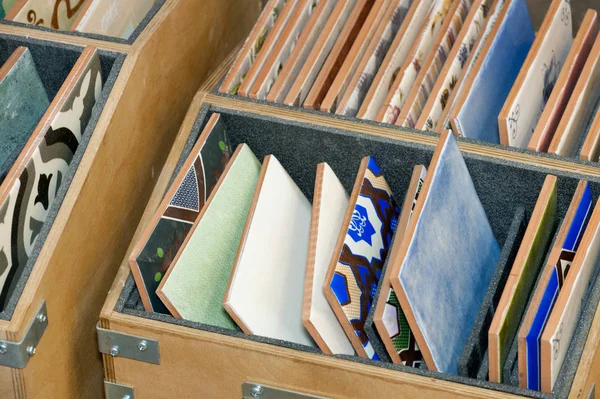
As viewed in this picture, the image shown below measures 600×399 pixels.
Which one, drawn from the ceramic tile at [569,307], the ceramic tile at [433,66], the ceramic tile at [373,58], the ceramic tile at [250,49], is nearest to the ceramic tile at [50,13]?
the ceramic tile at [250,49]

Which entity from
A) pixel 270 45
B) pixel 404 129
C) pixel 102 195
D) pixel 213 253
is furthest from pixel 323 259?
pixel 270 45

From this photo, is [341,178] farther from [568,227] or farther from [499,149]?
[568,227]

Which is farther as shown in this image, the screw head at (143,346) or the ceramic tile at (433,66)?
the ceramic tile at (433,66)

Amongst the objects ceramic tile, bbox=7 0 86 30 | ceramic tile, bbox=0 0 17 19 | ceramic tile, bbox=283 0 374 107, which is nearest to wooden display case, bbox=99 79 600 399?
ceramic tile, bbox=283 0 374 107

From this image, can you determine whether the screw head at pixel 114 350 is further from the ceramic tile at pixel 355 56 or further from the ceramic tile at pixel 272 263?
the ceramic tile at pixel 355 56

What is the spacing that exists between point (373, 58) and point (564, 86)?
0.32 metres

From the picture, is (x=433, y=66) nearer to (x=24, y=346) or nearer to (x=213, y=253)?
(x=213, y=253)

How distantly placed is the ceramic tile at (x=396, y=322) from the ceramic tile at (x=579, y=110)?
0.94 ft

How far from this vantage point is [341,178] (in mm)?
1825

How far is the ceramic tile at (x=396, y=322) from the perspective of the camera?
149 cm

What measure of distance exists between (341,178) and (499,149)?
0.27 metres

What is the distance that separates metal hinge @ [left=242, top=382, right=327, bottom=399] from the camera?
1539 millimetres

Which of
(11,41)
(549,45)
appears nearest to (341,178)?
(549,45)

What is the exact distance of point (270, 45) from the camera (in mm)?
1927
